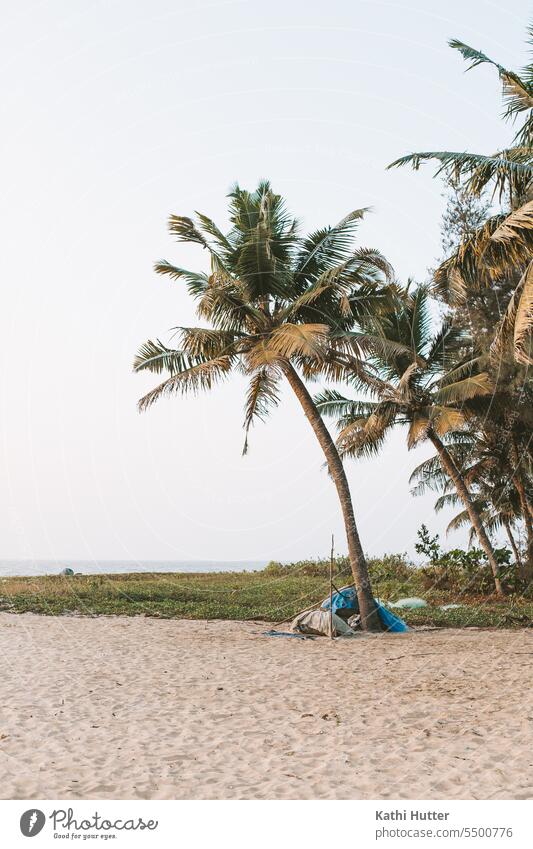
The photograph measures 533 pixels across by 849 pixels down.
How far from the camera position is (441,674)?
384 inches

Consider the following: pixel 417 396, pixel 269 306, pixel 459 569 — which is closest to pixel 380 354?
pixel 269 306

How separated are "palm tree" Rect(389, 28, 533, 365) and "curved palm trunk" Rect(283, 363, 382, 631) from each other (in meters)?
3.17

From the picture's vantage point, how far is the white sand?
559 centimetres

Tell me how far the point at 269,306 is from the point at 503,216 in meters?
4.49

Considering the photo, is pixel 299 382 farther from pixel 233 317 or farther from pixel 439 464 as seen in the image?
pixel 439 464

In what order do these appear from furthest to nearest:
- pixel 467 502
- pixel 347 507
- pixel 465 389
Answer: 1. pixel 467 502
2. pixel 465 389
3. pixel 347 507

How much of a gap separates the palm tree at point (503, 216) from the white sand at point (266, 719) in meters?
4.57

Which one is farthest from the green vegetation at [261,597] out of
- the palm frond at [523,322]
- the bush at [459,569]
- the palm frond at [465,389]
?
the palm frond at [523,322]

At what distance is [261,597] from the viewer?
66.0ft

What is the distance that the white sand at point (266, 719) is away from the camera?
5.59m

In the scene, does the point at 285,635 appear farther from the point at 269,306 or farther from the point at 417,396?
the point at 417,396

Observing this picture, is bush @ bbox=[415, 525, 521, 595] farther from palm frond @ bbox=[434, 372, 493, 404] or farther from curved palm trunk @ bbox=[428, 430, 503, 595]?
palm frond @ bbox=[434, 372, 493, 404]
